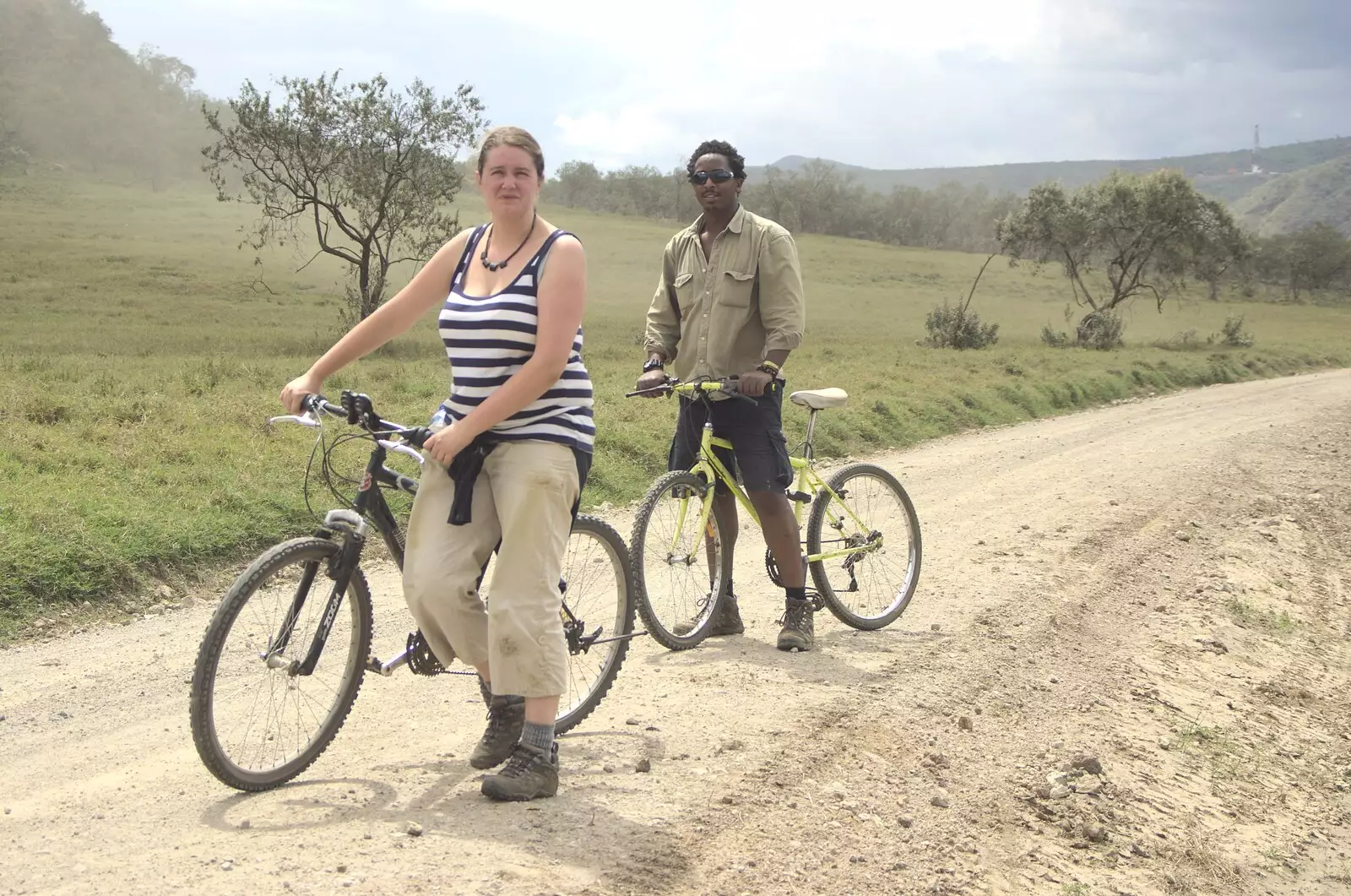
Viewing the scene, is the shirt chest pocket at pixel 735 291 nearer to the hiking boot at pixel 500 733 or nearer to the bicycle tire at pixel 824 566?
the bicycle tire at pixel 824 566

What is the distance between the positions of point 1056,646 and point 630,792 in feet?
10.4

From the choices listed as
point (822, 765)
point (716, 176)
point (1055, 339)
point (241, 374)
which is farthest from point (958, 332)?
point (822, 765)

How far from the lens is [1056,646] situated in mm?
6371

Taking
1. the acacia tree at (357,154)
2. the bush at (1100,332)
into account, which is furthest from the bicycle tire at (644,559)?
the bush at (1100,332)

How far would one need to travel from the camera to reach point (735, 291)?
5875 mm

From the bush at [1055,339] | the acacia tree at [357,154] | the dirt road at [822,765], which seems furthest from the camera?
the bush at [1055,339]

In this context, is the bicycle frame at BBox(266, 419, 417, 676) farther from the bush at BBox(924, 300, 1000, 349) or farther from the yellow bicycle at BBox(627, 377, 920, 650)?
the bush at BBox(924, 300, 1000, 349)

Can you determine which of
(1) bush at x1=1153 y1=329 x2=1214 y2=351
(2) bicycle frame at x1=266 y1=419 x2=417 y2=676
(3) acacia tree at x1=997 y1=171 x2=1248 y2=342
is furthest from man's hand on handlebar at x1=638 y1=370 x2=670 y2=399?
(3) acacia tree at x1=997 y1=171 x2=1248 y2=342

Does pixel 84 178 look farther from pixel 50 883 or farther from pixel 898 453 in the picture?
pixel 50 883

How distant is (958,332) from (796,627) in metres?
26.6

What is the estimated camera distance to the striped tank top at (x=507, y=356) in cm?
380

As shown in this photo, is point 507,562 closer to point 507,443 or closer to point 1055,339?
point 507,443

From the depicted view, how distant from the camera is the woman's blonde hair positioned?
3.84 meters

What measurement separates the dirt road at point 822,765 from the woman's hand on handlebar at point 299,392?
135 cm
